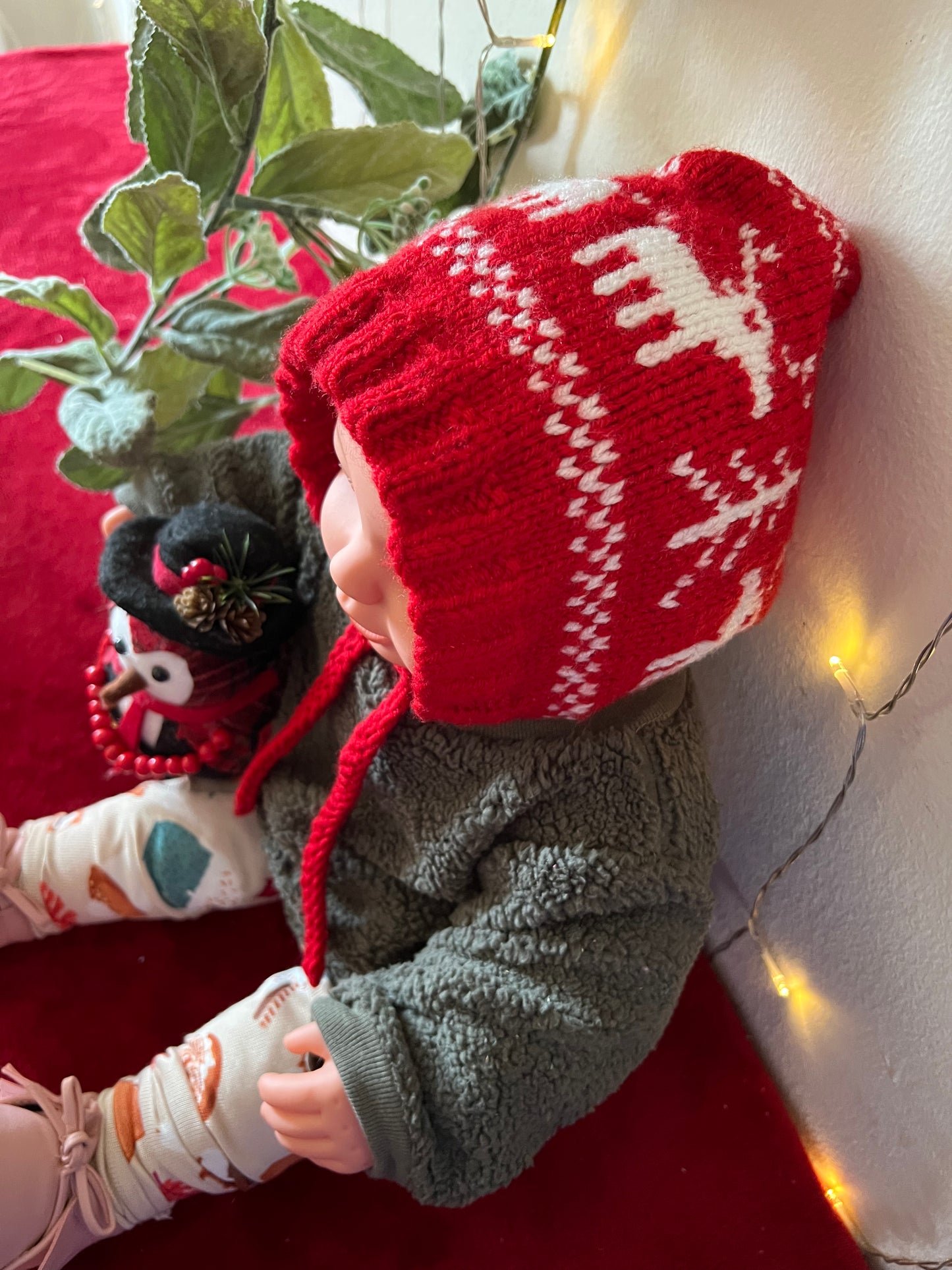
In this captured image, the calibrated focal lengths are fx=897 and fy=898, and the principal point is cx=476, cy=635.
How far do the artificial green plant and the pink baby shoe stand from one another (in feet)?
1.63

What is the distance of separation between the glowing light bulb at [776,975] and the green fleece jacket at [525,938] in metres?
0.17

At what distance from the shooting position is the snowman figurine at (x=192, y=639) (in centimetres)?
70

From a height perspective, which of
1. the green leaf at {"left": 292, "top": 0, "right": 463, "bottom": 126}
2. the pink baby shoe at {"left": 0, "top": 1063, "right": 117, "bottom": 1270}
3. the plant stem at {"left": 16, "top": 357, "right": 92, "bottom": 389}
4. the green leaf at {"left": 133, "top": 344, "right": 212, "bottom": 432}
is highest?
the green leaf at {"left": 292, "top": 0, "right": 463, "bottom": 126}

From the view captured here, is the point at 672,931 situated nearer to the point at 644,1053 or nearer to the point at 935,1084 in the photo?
the point at 644,1053

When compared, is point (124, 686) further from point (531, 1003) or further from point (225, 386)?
point (531, 1003)

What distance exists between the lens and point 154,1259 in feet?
2.37

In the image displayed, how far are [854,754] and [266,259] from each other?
669 millimetres

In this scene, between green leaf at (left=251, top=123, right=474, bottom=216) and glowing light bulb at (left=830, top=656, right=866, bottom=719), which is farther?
green leaf at (left=251, top=123, right=474, bottom=216)

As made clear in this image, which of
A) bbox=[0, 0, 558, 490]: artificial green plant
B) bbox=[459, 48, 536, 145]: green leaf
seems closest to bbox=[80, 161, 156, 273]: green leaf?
bbox=[0, 0, 558, 490]: artificial green plant

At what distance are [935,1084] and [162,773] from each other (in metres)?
0.64

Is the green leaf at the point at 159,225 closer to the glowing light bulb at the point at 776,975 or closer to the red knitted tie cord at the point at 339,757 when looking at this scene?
the red knitted tie cord at the point at 339,757

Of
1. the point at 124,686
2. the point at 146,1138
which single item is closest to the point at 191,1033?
the point at 146,1138

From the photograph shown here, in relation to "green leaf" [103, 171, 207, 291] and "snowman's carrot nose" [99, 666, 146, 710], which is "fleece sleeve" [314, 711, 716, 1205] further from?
"green leaf" [103, 171, 207, 291]

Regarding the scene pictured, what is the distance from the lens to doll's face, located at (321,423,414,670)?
1.64ft
